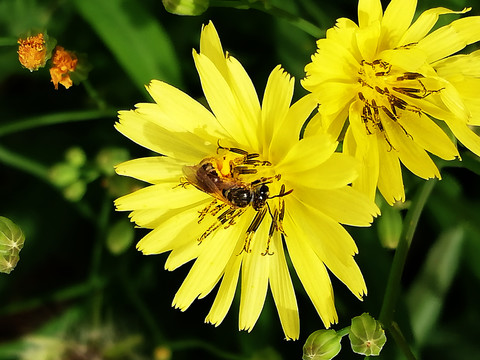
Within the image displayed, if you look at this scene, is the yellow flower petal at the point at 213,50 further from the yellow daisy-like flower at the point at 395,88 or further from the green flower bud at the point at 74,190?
the green flower bud at the point at 74,190

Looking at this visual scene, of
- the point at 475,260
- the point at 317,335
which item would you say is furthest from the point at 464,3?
the point at 317,335

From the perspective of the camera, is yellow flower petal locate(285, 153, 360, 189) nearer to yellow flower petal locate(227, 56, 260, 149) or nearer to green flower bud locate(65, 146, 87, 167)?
yellow flower petal locate(227, 56, 260, 149)

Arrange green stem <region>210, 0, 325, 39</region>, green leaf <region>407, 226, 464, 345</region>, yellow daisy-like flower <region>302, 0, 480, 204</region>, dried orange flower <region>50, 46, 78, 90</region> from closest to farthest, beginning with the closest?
1. yellow daisy-like flower <region>302, 0, 480, 204</region>
2. green stem <region>210, 0, 325, 39</region>
3. dried orange flower <region>50, 46, 78, 90</region>
4. green leaf <region>407, 226, 464, 345</region>

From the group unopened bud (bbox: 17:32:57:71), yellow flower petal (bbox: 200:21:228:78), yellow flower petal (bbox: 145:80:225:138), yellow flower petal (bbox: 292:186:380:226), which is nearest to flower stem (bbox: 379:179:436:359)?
yellow flower petal (bbox: 292:186:380:226)

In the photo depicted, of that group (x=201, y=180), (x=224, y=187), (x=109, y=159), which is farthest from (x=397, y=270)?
(x=109, y=159)

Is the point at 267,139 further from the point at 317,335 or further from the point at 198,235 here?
the point at 317,335

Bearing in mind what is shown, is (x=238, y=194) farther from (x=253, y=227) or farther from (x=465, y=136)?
(x=465, y=136)
